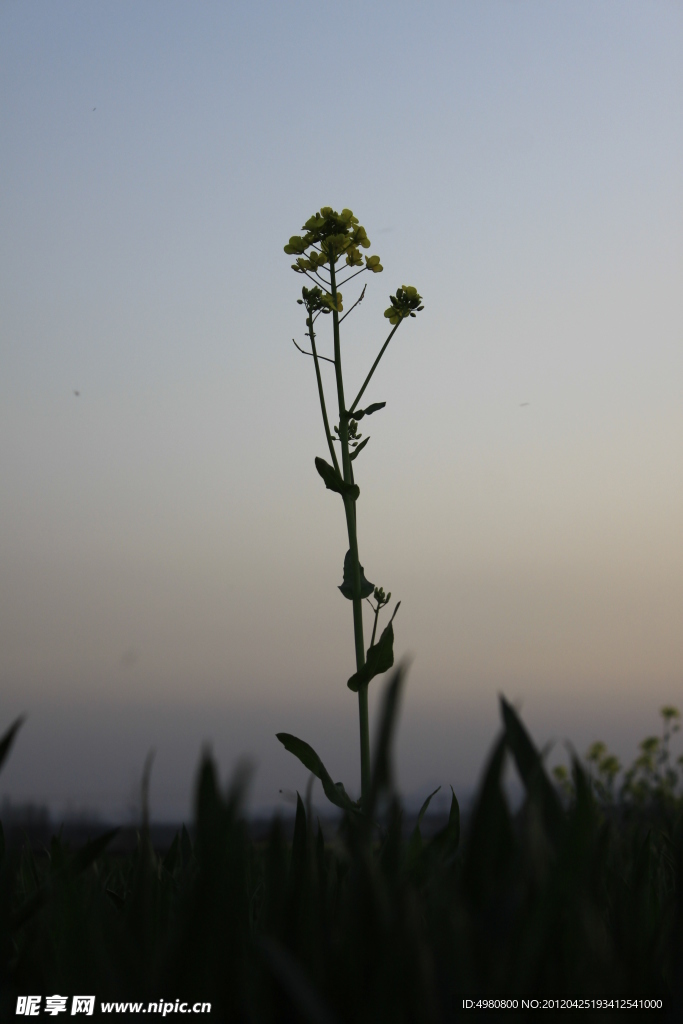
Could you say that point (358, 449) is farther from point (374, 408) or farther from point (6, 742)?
point (6, 742)

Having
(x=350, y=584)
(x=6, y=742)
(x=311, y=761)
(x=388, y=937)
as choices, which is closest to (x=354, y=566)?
(x=350, y=584)

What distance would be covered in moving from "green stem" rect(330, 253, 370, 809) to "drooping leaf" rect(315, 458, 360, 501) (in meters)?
0.03

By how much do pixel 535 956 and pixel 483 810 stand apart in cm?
15

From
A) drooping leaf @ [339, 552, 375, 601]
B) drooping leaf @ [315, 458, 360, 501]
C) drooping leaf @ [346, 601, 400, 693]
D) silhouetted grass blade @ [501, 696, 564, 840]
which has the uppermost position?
drooping leaf @ [315, 458, 360, 501]

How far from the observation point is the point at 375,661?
271 centimetres

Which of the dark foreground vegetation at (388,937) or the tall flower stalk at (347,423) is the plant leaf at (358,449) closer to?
the tall flower stalk at (347,423)

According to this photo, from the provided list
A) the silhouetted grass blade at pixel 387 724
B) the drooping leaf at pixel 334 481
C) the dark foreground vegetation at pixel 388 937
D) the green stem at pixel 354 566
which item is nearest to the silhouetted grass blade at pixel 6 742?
the dark foreground vegetation at pixel 388 937

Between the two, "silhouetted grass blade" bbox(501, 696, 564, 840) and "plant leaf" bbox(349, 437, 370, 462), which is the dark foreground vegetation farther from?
"plant leaf" bbox(349, 437, 370, 462)

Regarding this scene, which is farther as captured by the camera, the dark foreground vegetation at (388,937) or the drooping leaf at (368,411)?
the drooping leaf at (368,411)

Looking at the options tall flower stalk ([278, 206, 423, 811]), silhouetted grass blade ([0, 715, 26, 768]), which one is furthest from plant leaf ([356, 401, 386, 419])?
silhouetted grass blade ([0, 715, 26, 768])

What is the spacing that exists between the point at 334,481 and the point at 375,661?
66 centimetres

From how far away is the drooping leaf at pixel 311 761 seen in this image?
2.60 meters

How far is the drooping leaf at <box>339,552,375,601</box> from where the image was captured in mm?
2906

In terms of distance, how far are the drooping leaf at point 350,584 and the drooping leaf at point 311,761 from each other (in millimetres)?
558
